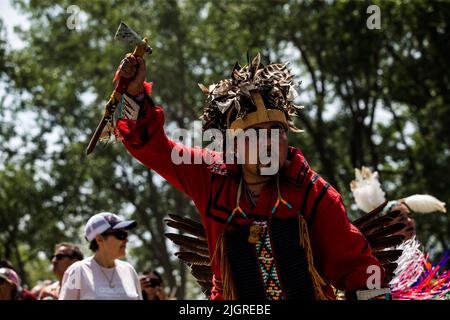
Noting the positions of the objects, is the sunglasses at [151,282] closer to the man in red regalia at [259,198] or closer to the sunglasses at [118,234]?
the sunglasses at [118,234]

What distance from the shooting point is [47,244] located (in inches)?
908

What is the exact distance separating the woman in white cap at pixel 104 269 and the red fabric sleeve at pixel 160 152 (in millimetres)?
1709

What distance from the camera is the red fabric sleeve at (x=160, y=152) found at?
3.90 metres

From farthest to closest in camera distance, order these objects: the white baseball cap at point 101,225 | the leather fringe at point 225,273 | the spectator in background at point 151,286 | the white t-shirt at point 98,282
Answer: the spectator in background at point 151,286, the white baseball cap at point 101,225, the white t-shirt at point 98,282, the leather fringe at point 225,273

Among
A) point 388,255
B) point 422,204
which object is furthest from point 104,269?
point 422,204

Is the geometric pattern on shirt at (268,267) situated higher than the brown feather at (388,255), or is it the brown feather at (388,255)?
the brown feather at (388,255)

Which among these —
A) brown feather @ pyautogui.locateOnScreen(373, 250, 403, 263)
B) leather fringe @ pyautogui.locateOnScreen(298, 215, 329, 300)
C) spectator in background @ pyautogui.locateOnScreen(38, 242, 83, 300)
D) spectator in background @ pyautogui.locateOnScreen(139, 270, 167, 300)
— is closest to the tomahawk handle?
leather fringe @ pyautogui.locateOnScreen(298, 215, 329, 300)

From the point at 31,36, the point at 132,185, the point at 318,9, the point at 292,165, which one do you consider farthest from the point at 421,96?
the point at 292,165

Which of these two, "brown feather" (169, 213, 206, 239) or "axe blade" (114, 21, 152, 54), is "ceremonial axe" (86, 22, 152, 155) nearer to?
"axe blade" (114, 21, 152, 54)

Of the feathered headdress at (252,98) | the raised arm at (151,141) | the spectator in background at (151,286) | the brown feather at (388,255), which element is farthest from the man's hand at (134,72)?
the spectator in background at (151,286)

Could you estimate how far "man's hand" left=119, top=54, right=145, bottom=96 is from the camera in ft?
12.4

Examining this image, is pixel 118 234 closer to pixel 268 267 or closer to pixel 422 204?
pixel 268 267

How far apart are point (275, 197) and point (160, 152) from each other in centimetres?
59
